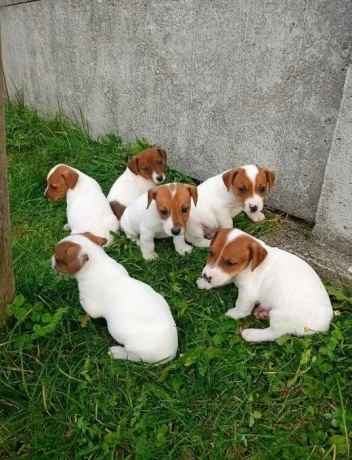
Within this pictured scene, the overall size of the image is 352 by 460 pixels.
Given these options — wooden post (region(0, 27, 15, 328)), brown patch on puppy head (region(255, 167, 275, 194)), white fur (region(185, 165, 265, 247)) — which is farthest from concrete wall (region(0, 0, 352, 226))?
wooden post (region(0, 27, 15, 328))

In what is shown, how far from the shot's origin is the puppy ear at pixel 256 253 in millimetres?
3295

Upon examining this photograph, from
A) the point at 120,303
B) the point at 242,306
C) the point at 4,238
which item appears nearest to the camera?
the point at 4,238

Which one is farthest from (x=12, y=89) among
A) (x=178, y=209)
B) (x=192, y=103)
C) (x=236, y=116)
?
(x=178, y=209)

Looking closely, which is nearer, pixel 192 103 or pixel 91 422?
pixel 91 422

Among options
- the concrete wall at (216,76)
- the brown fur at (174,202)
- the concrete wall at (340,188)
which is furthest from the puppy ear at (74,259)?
the concrete wall at (216,76)

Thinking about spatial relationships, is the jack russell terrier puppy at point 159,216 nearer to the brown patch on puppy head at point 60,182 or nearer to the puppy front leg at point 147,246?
the puppy front leg at point 147,246

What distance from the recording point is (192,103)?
534cm

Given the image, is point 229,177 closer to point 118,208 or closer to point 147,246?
point 147,246

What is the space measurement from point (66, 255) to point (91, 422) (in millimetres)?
1187

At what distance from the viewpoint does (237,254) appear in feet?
10.8

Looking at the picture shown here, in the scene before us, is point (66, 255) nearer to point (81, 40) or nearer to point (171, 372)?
point (171, 372)

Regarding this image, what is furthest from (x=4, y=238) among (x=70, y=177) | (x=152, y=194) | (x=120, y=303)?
(x=70, y=177)

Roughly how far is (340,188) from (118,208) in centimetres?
238

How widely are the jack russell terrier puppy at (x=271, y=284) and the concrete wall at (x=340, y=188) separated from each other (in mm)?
845
